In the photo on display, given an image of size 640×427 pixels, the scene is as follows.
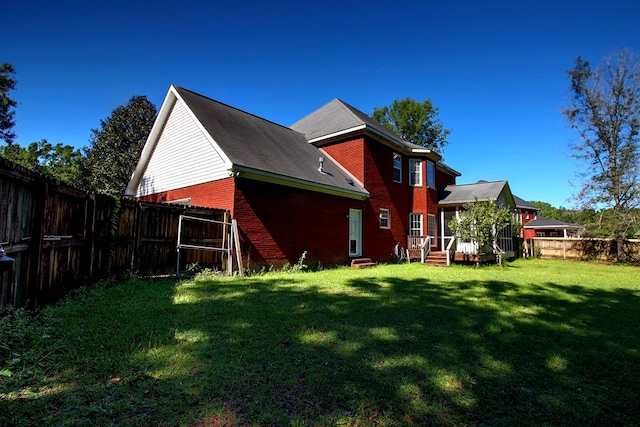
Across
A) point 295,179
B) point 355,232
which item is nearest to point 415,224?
point 355,232

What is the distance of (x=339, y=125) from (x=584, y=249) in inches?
671

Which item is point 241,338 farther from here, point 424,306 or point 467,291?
point 467,291

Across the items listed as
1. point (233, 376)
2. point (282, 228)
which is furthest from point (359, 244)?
point (233, 376)

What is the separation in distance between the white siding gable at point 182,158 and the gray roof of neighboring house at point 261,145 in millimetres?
442

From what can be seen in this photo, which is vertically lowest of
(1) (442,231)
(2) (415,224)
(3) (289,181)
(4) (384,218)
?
(1) (442,231)

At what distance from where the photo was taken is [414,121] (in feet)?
126

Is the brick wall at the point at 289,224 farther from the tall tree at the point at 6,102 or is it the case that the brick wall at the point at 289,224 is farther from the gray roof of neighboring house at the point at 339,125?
the tall tree at the point at 6,102

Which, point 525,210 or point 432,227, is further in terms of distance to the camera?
point 525,210

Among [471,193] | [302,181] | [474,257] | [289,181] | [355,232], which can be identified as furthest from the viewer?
[471,193]

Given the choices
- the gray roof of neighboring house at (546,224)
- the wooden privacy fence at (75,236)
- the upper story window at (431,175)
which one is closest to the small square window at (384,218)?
the upper story window at (431,175)

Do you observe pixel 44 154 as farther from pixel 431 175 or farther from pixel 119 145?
pixel 431 175

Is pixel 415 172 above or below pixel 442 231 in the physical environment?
above

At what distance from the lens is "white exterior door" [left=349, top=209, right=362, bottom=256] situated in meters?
14.9

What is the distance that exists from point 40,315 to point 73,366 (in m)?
1.98
